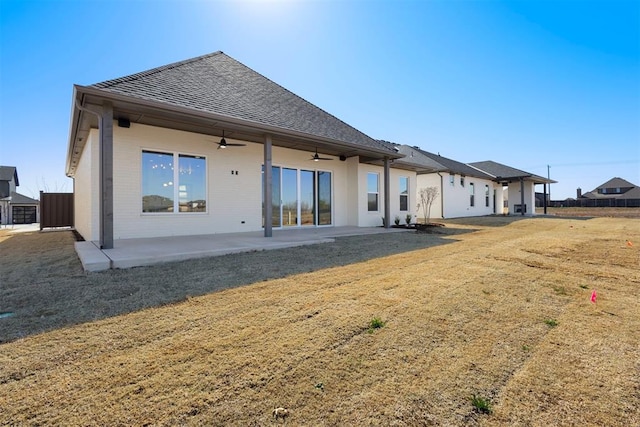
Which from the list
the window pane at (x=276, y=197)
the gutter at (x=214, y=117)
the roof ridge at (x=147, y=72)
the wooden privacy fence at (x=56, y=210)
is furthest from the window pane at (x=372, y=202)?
the wooden privacy fence at (x=56, y=210)

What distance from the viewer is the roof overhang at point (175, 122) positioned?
5676 millimetres

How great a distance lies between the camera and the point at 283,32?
33.0ft

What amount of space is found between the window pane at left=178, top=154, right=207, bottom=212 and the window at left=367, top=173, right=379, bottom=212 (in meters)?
6.89

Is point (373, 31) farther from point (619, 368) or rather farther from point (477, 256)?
point (619, 368)

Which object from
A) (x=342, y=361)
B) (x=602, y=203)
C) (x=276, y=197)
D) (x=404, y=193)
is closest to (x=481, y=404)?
(x=342, y=361)

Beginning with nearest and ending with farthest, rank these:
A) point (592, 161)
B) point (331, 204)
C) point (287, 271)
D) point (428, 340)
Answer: point (428, 340) → point (287, 271) → point (331, 204) → point (592, 161)

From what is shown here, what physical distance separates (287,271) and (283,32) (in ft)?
29.7

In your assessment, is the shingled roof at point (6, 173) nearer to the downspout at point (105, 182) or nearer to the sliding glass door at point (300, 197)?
the sliding glass door at point (300, 197)

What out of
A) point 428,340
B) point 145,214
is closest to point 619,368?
point 428,340

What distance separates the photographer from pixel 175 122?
737 cm

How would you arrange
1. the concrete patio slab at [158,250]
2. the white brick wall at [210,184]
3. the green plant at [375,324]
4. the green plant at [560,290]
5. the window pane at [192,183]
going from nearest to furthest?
the green plant at [375,324] < the green plant at [560,290] < the concrete patio slab at [158,250] < the white brick wall at [210,184] < the window pane at [192,183]

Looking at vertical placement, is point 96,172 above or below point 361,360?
above

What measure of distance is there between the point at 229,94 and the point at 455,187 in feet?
56.8

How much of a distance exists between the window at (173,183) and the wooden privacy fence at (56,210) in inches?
464
